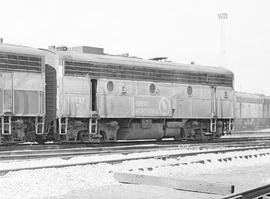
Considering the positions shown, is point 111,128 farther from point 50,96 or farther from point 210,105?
point 210,105

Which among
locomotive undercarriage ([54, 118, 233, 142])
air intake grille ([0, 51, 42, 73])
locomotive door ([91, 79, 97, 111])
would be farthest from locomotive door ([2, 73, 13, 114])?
locomotive door ([91, 79, 97, 111])

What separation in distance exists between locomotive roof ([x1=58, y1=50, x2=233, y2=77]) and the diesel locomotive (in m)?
0.05

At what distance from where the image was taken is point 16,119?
18203 millimetres

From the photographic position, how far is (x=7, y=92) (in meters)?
17.9

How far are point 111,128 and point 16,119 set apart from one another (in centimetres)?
444

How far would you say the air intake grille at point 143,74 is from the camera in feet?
65.4

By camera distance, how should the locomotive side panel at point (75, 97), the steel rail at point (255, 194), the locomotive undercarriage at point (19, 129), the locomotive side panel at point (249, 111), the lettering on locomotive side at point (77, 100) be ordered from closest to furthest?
the steel rail at point (255, 194) < the locomotive undercarriage at point (19, 129) < the locomotive side panel at point (75, 97) < the lettering on locomotive side at point (77, 100) < the locomotive side panel at point (249, 111)

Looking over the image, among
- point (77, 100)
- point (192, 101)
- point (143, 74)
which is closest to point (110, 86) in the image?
point (77, 100)

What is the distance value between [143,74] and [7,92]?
6.75m

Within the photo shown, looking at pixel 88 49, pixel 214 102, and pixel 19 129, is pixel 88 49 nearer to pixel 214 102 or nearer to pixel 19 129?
pixel 19 129

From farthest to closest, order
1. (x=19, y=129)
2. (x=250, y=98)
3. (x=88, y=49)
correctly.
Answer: (x=250, y=98)
(x=88, y=49)
(x=19, y=129)

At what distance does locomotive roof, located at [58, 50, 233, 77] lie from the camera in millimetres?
20014

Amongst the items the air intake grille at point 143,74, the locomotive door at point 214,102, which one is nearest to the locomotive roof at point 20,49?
the air intake grille at point 143,74

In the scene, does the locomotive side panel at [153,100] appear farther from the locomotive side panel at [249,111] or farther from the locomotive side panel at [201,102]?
the locomotive side panel at [249,111]
